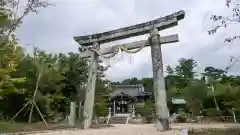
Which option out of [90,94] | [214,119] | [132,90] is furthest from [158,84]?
[132,90]

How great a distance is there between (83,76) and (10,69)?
8762 millimetres

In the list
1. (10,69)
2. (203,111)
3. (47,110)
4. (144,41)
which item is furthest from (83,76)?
(144,41)

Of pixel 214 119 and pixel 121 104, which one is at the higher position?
pixel 121 104

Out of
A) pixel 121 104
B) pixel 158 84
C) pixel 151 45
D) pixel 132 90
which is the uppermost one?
pixel 132 90

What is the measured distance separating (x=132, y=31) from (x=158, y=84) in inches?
107

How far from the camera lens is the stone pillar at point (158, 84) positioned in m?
11.2

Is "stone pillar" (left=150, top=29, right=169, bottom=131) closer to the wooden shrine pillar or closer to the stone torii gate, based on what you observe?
the stone torii gate

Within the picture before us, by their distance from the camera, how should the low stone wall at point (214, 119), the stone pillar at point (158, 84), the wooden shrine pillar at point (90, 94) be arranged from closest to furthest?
the stone pillar at point (158, 84) → the wooden shrine pillar at point (90, 94) → the low stone wall at point (214, 119)

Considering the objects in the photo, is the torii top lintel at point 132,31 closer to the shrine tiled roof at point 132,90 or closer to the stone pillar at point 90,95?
the stone pillar at point 90,95

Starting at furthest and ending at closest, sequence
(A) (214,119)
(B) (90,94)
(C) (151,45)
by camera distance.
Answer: (A) (214,119) → (B) (90,94) → (C) (151,45)

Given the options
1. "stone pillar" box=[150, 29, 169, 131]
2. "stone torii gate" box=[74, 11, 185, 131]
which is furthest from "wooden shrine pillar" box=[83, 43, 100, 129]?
"stone pillar" box=[150, 29, 169, 131]

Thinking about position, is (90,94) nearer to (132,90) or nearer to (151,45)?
(151,45)

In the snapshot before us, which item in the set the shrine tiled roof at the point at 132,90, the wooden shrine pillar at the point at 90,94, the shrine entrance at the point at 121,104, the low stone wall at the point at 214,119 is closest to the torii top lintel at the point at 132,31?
the wooden shrine pillar at the point at 90,94

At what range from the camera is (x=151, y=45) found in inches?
472
